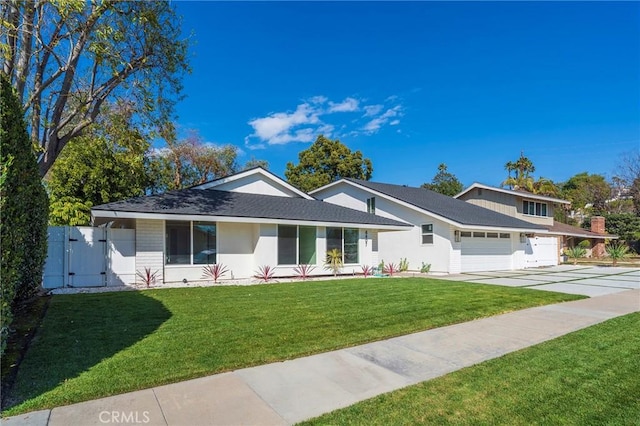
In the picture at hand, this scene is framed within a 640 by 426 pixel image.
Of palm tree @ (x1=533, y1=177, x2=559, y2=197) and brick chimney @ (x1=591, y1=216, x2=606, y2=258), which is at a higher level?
palm tree @ (x1=533, y1=177, x2=559, y2=197)

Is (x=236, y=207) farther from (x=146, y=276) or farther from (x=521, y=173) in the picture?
(x=521, y=173)

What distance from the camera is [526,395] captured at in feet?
12.2

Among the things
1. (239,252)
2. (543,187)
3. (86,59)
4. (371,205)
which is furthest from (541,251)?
(86,59)

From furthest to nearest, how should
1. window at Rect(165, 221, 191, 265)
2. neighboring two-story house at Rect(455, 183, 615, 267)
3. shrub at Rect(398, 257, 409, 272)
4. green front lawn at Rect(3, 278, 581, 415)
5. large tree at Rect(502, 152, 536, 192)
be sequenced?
large tree at Rect(502, 152, 536, 192) < neighboring two-story house at Rect(455, 183, 615, 267) < shrub at Rect(398, 257, 409, 272) < window at Rect(165, 221, 191, 265) < green front lawn at Rect(3, 278, 581, 415)

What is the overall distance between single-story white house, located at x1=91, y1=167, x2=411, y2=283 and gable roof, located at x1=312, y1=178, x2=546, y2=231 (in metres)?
2.51

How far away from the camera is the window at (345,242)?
1581cm

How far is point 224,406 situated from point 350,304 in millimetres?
5485

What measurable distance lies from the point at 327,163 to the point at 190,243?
81.5 ft

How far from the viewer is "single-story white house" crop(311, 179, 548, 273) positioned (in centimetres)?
1839

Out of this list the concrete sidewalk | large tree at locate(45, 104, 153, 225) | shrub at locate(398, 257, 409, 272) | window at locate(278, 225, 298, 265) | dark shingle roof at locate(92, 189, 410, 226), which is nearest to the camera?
the concrete sidewalk

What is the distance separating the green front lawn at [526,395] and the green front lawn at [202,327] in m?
1.74

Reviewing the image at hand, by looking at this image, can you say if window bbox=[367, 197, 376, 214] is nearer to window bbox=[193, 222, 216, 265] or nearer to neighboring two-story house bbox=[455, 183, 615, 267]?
neighboring two-story house bbox=[455, 183, 615, 267]

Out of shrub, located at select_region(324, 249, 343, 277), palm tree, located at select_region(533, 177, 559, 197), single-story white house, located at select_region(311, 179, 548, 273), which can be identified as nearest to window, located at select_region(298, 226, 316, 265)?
shrub, located at select_region(324, 249, 343, 277)

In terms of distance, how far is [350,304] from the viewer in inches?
341
